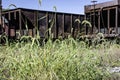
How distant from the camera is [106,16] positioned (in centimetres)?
2153

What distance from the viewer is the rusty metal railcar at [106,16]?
1973 centimetres

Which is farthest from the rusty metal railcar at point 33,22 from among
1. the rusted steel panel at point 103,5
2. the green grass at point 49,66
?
the green grass at point 49,66

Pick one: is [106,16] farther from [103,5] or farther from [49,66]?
[49,66]

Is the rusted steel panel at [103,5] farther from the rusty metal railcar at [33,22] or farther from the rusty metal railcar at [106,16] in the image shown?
the rusty metal railcar at [33,22]

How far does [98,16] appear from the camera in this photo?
21.5 m

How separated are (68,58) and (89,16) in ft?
63.0

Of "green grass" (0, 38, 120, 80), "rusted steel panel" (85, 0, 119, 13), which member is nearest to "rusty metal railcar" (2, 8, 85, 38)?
"rusted steel panel" (85, 0, 119, 13)

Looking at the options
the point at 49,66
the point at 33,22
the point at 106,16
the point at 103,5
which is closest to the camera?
the point at 49,66

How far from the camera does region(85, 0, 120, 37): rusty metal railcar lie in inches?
777

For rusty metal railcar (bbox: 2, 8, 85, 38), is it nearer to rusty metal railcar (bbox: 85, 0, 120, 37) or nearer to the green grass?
rusty metal railcar (bbox: 85, 0, 120, 37)

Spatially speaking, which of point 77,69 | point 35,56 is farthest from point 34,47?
point 77,69

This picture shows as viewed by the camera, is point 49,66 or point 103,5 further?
point 103,5

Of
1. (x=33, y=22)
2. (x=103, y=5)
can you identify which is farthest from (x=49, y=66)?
(x=103, y=5)

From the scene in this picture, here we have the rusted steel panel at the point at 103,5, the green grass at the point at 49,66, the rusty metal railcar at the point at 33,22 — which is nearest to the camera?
the green grass at the point at 49,66
